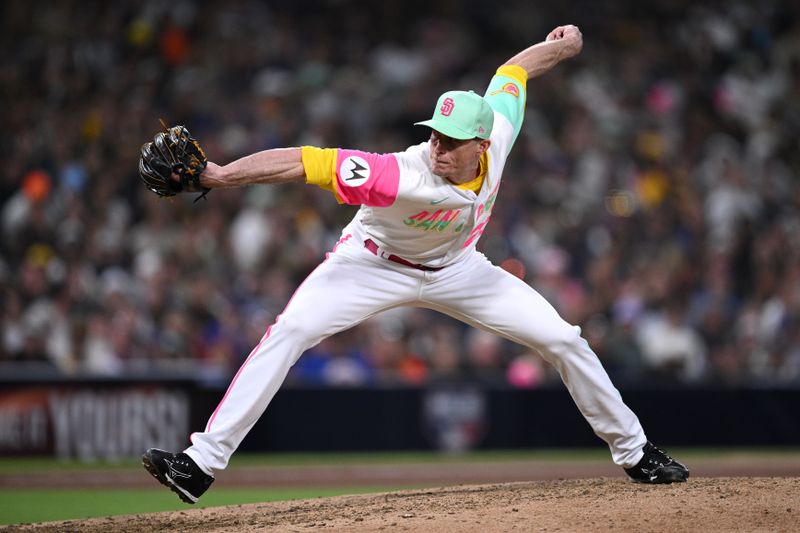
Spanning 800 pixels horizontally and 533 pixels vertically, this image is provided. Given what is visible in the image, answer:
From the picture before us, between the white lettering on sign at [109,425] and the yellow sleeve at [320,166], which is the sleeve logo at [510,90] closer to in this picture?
the yellow sleeve at [320,166]

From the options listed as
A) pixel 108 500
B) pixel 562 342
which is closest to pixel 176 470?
pixel 562 342

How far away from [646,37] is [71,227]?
8326 millimetres

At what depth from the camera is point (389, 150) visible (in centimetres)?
1405

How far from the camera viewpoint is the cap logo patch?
570 centimetres

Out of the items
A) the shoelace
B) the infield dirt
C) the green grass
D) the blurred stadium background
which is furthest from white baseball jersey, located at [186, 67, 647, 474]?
the blurred stadium background

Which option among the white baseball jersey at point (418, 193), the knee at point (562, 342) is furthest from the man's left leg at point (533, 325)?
the white baseball jersey at point (418, 193)

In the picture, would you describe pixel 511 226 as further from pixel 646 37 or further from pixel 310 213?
pixel 646 37

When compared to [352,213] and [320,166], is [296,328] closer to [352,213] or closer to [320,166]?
[320,166]

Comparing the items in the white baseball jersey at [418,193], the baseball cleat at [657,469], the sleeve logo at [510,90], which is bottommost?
the baseball cleat at [657,469]

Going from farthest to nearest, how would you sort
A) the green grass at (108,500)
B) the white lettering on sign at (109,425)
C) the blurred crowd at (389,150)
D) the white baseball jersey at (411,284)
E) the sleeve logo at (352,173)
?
the blurred crowd at (389,150), the white lettering on sign at (109,425), the green grass at (108,500), the white baseball jersey at (411,284), the sleeve logo at (352,173)

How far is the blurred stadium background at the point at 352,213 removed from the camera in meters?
12.2

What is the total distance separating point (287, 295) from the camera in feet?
41.3

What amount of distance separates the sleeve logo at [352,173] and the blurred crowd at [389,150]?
690 cm

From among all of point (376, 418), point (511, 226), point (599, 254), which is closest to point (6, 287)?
point (376, 418)
